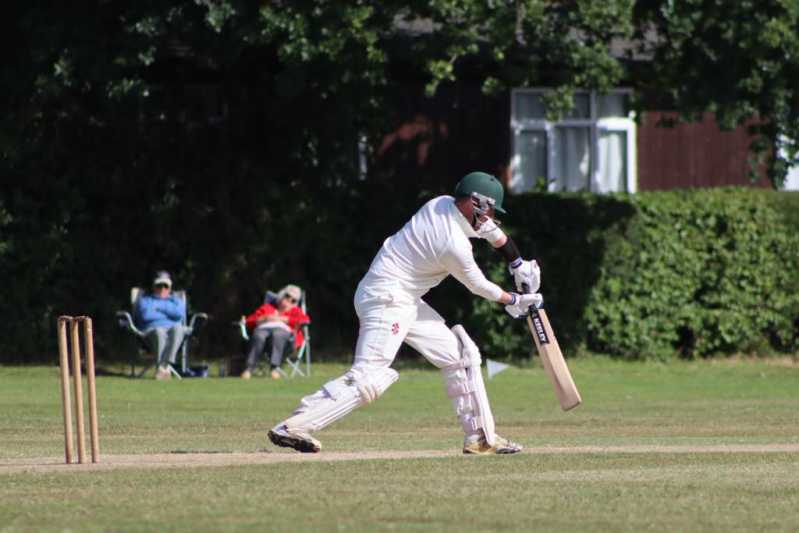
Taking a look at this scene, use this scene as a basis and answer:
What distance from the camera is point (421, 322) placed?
10789 millimetres

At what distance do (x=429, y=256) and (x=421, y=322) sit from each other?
39 centimetres

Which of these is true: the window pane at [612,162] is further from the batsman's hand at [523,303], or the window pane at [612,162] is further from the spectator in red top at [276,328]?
the batsman's hand at [523,303]

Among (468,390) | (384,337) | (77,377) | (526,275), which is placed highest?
(526,275)

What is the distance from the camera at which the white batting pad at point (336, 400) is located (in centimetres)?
1055

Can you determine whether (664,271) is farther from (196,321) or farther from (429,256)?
(429,256)

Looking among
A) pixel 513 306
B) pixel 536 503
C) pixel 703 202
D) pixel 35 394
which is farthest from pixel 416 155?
pixel 536 503

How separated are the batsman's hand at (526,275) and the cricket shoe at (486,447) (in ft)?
3.01

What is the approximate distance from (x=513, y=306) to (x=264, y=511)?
10.8 feet

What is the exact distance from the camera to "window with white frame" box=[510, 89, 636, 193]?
25406mm

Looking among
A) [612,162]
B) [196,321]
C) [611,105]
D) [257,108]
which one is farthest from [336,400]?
[612,162]

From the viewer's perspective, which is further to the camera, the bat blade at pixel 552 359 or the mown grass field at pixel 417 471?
the bat blade at pixel 552 359

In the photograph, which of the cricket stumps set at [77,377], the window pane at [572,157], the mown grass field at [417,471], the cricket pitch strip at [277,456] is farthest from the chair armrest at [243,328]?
the cricket stumps set at [77,377]

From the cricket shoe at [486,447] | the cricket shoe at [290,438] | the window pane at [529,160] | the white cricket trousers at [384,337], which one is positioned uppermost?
the window pane at [529,160]

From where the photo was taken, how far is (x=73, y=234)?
2139cm
